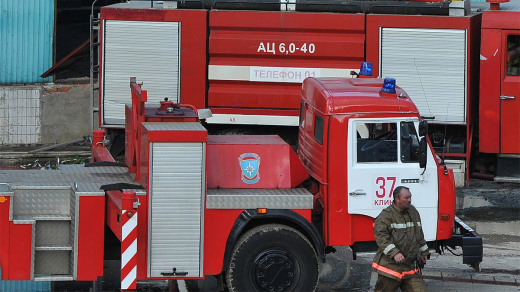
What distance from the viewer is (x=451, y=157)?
1241 cm

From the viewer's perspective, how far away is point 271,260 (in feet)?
24.5

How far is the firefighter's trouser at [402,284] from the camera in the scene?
23.0 feet

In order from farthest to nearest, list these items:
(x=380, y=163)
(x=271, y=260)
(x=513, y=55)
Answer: (x=513, y=55) < (x=380, y=163) < (x=271, y=260)

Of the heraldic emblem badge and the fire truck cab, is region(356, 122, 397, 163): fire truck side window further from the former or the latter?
the heraldic emblem badge

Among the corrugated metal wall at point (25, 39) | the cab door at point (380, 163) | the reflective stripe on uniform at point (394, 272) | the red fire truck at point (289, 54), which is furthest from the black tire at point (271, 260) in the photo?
the corrugated metal wall at point (25, 39)

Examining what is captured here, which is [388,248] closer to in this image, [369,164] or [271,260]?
[369,164]

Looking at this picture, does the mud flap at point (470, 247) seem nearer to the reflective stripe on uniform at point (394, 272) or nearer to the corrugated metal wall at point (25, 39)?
the reflective stripe on uniform at point (394, 272)

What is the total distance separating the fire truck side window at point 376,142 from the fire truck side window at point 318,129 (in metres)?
0.44

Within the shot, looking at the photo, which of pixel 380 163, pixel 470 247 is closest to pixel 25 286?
pixel 380 163

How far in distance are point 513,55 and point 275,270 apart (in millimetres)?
6354

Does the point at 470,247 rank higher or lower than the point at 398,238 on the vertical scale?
lower

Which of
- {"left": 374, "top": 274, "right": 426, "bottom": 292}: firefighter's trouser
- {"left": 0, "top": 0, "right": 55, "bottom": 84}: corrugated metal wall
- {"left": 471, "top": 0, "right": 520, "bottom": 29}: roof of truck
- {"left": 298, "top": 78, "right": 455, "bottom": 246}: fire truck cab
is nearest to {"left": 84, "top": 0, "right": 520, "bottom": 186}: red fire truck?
{"left": 471, "top": 0, "right": 520, "bottom": 29}: roof of truck

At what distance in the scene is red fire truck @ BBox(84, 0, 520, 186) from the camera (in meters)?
12.1

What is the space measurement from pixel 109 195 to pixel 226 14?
5.64m
